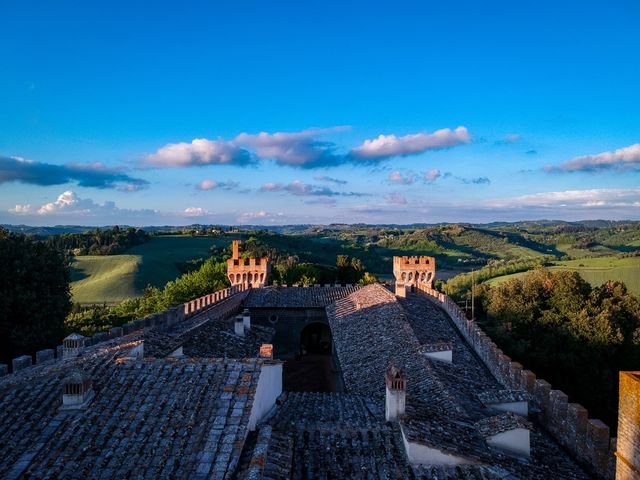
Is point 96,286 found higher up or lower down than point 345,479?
lower down

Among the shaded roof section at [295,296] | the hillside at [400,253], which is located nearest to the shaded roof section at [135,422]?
the shaded roof section at [295,296]

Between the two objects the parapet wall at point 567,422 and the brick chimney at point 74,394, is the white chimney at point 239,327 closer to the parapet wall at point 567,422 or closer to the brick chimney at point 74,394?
the parapet wall at point 567,422

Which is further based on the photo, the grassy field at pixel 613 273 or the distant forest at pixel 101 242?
the distant forest at pixel 101 242

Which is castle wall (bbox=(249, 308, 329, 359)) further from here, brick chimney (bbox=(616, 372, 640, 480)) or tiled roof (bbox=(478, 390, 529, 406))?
brick chimney (bbox=(616, 372, 640, 480))

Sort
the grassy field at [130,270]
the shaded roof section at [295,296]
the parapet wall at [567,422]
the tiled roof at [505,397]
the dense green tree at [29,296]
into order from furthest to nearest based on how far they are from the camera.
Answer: the grassy field at [130,270], the shaded roof section at [295,296], the dense green tree at [29,296], the tiled roof at [505,397], the parapet wall at [567,422]

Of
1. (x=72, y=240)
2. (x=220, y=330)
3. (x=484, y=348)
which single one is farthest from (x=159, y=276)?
(x=484, y=348)

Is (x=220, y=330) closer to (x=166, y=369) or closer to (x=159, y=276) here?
(x=166, y=369)

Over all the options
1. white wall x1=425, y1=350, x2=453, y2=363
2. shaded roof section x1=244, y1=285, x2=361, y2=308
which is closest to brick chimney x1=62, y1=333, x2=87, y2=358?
white wall x1=425, y1=350, x2=453, y2=363
